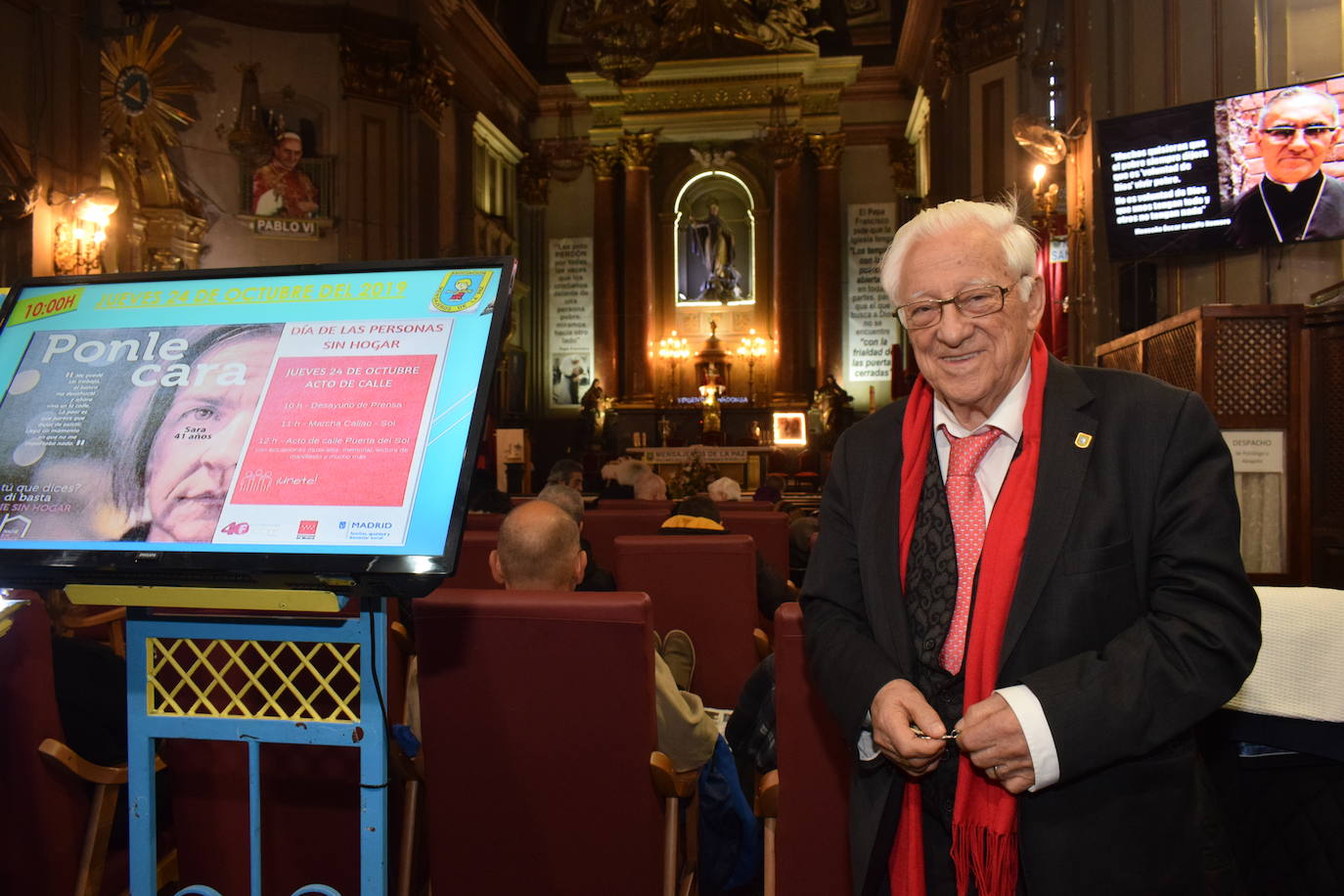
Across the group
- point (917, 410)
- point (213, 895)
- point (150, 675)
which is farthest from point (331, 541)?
point (917, 410)


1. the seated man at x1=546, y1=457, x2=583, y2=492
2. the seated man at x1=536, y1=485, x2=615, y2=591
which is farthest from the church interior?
the seated man at x1=546, y1=457, x2=583, y2=492

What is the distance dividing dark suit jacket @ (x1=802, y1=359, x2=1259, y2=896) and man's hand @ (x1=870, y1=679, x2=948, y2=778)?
38 millimetres

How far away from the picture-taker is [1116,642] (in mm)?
1361

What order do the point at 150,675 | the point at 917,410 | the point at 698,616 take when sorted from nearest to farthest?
the point at 150,675 → the point at 917,410 → the point at 698,616

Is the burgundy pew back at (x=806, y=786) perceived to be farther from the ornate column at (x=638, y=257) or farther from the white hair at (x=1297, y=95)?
the ornate column at (x=638, y=257)

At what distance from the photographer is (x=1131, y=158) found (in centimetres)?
525

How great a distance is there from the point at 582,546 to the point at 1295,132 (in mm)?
4433

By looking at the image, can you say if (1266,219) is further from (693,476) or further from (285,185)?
(285,185)

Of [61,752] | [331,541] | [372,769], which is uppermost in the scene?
[331,541]

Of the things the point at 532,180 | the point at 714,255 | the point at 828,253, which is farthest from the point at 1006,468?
the point at 532,180

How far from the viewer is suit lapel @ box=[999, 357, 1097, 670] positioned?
141cm

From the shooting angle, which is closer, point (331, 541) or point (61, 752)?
point (331, 541)

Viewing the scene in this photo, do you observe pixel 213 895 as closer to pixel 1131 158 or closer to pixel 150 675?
pixel 150 675

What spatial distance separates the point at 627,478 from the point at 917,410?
540 cm
